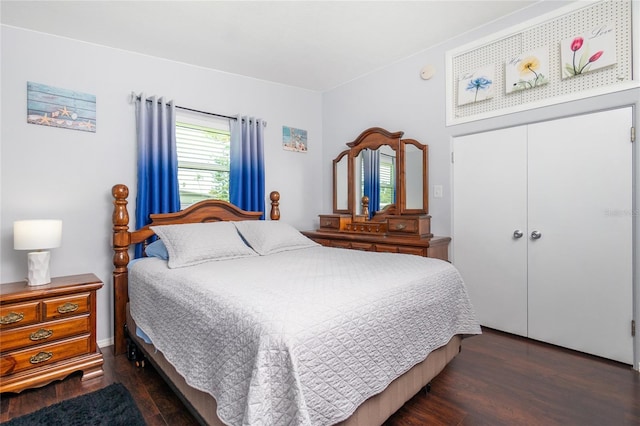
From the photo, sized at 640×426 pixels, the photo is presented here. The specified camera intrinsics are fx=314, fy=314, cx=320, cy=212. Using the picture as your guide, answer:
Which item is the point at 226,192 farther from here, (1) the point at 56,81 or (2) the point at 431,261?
(2) the point at 431,261

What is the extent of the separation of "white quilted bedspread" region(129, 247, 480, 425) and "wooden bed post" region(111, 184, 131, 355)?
0.43m

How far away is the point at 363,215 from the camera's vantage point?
3.60 m

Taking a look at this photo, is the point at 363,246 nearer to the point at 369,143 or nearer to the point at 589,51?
the point at 369,143

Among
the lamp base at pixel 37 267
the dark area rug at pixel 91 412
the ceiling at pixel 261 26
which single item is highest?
the ceiling at pixel 261 26

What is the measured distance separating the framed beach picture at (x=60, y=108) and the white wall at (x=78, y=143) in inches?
1.6

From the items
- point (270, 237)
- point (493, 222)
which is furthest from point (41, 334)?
point (493, 222)

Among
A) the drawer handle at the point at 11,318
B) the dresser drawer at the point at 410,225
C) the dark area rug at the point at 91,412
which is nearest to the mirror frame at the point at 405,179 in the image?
the dresser drawer at the point at 410,225

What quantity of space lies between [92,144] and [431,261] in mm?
2836

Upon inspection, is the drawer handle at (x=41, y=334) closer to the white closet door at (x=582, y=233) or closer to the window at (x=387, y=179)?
the window at (x=387, y=179)

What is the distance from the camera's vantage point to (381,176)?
345cm

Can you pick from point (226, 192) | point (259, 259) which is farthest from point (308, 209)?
point (259, 259)

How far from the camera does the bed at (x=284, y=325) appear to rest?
107 cm

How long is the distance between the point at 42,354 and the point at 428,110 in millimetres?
3584

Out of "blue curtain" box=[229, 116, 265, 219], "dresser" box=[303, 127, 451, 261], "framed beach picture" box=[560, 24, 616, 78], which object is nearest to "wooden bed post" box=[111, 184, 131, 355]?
"blue curtain" box=[229, 116, 265, 219]
